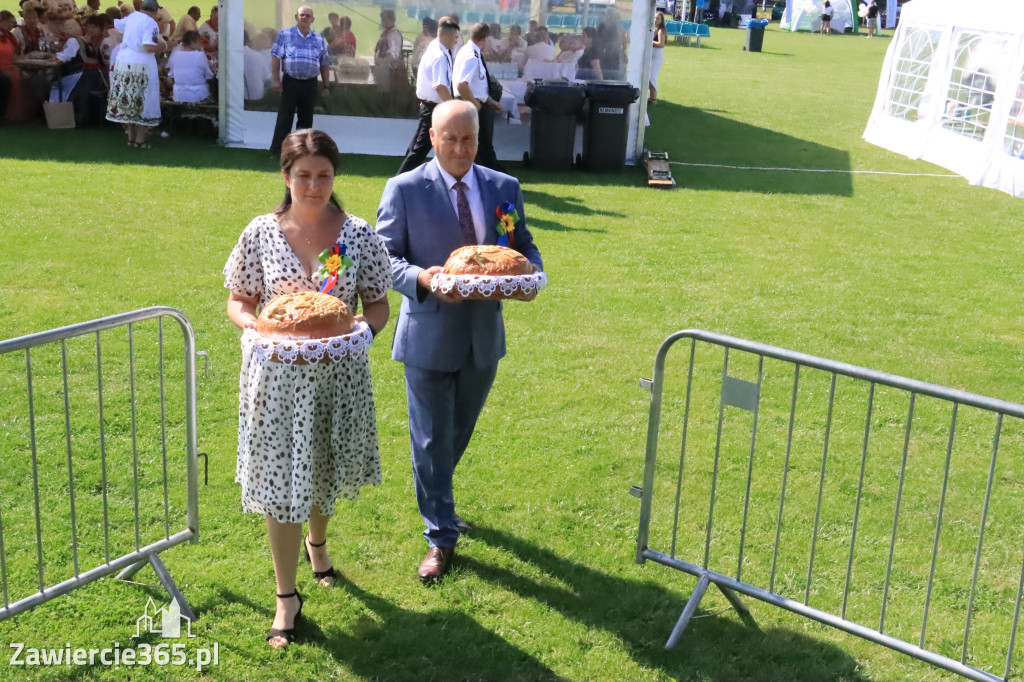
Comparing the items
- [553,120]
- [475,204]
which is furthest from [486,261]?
[553,120]

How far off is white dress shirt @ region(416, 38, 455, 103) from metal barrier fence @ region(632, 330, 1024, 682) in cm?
622

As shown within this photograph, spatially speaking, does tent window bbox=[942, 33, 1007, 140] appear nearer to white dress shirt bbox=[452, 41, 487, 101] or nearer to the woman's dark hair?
white dress shirt bbox=[452, 41, 487, 101]

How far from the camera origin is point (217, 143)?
16.7 meters

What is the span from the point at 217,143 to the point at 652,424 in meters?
13.4

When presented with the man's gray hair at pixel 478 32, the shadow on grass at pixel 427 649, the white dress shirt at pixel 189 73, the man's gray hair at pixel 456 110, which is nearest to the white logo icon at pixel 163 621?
the shadow on grass at pixel 427 649

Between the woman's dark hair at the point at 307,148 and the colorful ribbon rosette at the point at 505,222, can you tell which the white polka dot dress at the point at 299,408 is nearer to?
the woman's dark hair at the point at 307,148

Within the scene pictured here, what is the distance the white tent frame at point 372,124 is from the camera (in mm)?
16078

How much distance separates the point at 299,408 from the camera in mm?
4254

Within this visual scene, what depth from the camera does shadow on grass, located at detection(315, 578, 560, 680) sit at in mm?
4352

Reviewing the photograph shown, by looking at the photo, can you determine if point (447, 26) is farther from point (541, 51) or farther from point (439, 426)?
point (439, 426)

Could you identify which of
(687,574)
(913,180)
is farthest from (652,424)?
(913,180)

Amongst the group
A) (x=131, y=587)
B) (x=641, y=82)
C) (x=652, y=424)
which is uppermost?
(x=641, y=82)

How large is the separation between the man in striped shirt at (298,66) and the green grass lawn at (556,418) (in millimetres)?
817

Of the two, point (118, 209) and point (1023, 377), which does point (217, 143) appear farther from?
point (1023, 377)
